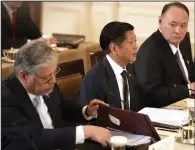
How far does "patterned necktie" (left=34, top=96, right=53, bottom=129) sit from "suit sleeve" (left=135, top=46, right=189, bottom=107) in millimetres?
625

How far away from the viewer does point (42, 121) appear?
1.47m

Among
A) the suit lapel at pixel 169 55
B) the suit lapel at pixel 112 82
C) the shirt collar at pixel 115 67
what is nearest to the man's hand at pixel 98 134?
the suit lapel at pixel 112 82

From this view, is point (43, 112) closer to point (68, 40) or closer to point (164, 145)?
point (164, 145)

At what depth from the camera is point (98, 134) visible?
132cm

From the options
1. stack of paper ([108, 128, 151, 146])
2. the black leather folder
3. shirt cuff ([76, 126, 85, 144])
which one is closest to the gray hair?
shirt cuff ([76, 126, 85, 144])

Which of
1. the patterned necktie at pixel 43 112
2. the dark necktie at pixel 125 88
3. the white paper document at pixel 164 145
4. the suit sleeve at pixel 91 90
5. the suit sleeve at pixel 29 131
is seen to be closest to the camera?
the white paper document at pixel 164 145

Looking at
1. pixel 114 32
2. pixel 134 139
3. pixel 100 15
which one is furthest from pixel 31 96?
pixel 100 15

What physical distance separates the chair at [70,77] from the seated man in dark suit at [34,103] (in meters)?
0.39

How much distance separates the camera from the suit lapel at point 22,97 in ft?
4.40

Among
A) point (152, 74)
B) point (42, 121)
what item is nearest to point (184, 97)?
point (152, 74)

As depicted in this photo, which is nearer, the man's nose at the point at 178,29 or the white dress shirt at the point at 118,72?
the white dress shirt at the point at 118,72

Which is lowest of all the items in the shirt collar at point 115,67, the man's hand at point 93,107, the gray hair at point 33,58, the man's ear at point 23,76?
the man's hand at point 93,107

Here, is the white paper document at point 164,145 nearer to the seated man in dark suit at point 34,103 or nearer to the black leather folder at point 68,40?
the seated man in dark suit at point 34,103

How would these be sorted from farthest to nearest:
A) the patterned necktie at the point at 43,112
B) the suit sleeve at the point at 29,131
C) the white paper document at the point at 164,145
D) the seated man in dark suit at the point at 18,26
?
1. the seated man in dark suit at the point at 18,26
2. the patterned necktie at the point at 43,112
3. the suit sleeve at the point at 29,131
4. the white paper document at the point at 164,145
